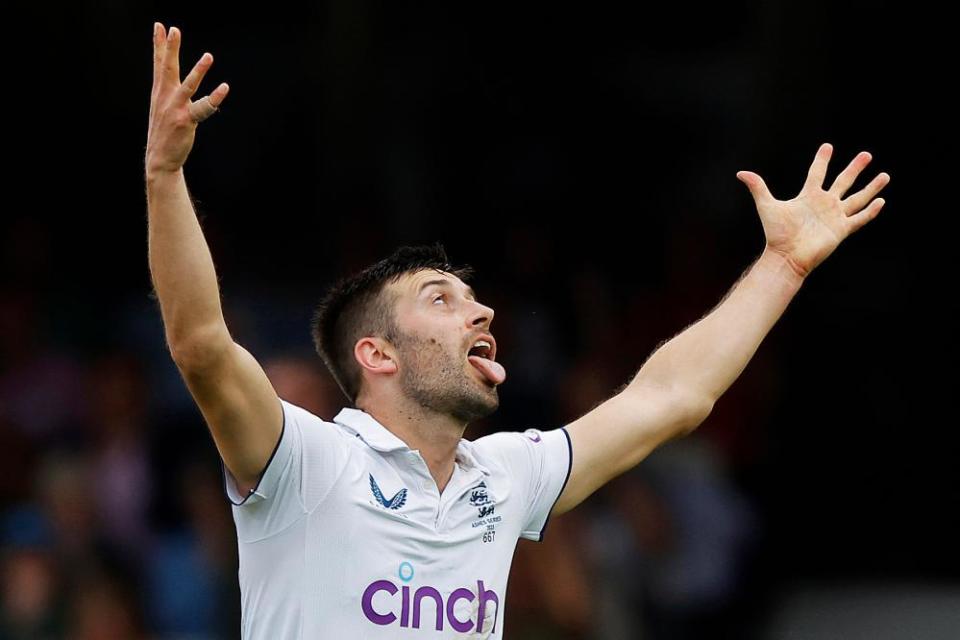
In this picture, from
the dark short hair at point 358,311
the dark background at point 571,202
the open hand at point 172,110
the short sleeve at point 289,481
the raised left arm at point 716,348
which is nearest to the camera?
the open hand at point 172,110

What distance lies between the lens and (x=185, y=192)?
3805 mm

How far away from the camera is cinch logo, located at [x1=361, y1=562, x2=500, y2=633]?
4.11 meters

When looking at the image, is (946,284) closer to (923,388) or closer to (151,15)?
(923,388)

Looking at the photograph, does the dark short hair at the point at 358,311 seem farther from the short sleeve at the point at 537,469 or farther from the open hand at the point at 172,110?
the open hand at the point at 172,110

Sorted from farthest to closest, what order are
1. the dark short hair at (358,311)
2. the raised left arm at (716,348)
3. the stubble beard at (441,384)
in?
the raised left arm at (716,348)
the dark short hair at (358,311)
the stubble beard at (441,384)

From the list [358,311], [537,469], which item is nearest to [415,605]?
[537,469]

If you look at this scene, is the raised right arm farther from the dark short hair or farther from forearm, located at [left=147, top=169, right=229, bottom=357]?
the dark short hair

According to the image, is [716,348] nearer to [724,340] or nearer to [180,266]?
[724,340]

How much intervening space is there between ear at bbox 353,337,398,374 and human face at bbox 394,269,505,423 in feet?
0.10

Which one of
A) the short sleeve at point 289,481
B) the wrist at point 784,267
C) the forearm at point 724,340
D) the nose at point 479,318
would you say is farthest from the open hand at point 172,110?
the wrist at point 784,267

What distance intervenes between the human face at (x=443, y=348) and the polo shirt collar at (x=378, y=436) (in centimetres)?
14

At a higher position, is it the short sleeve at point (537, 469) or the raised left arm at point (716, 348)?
the raised left arm at point (716, 348)

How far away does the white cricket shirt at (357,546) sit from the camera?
4090mm

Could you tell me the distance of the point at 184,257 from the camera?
12.3ft
